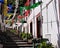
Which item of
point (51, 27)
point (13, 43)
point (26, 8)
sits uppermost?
point (26, 8)

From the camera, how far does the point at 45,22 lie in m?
17.3

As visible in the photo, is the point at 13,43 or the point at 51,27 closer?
the point at 51,27

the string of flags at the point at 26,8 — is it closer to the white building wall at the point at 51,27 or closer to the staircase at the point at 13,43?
the white building wall at the point at 51,27

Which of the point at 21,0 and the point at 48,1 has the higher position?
the point at 21,0

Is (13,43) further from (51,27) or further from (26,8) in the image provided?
(51,27)

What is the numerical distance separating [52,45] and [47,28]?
253cm

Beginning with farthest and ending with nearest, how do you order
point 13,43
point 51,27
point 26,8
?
point 26,8 < point 13,43 < point 51,27

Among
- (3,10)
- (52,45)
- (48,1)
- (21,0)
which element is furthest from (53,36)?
(21,0)

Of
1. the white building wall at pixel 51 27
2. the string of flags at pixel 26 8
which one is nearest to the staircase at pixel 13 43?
the white building wall at pixel 51 27

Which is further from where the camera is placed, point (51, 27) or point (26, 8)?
point (26, 8)

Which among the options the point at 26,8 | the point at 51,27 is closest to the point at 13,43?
the point at 26,8

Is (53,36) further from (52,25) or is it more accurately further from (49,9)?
(49,9)

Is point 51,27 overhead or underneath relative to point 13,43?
overhead

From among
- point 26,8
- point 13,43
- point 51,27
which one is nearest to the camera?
point 51,27
